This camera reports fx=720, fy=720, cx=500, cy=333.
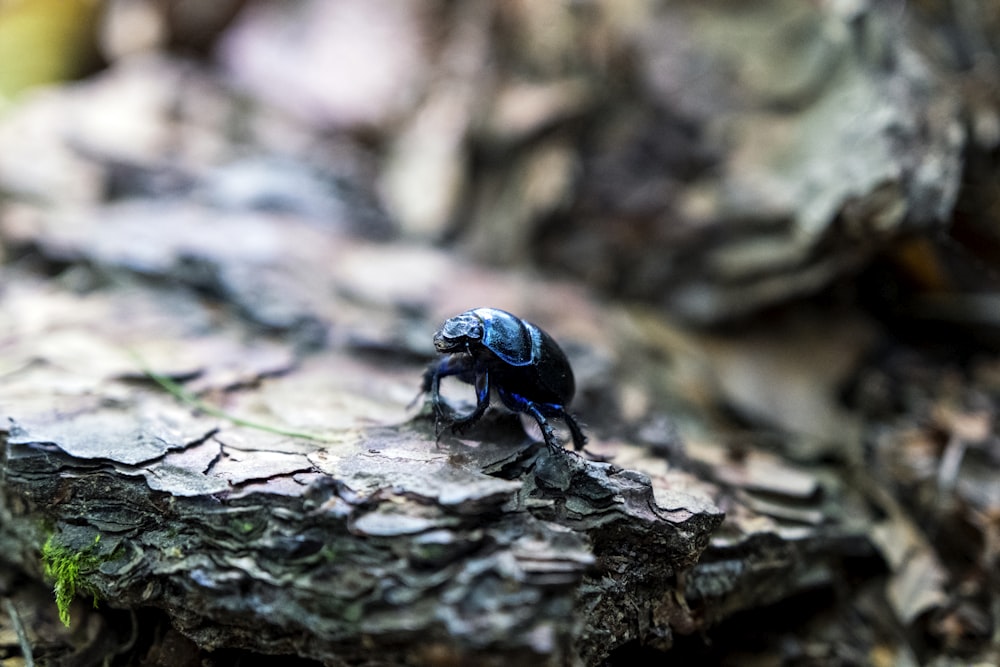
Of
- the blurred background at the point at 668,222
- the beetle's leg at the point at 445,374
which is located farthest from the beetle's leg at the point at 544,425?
the blurred background at the point at 668,222

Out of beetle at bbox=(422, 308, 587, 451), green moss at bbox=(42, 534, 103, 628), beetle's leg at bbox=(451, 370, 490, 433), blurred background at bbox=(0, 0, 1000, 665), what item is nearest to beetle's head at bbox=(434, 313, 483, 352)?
beetle at bbox=(422, 308, 587, 451)

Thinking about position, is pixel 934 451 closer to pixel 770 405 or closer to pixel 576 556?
pixel 770 405

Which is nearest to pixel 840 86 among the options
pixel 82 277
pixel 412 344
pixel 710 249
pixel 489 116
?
pixel 710 249

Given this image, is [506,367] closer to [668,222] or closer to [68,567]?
[68,567]

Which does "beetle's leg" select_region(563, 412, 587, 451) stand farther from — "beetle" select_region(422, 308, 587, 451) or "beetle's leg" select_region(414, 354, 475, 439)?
"beetle's leg" select_region(414, 354, 475, 439)

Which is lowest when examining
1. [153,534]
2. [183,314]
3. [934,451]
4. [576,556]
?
[576,556]

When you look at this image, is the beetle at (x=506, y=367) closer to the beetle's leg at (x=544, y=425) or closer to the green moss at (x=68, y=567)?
the beetle's leg at (x=544, y=425)

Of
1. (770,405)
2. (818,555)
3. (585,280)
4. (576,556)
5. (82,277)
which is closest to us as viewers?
(576,556)
